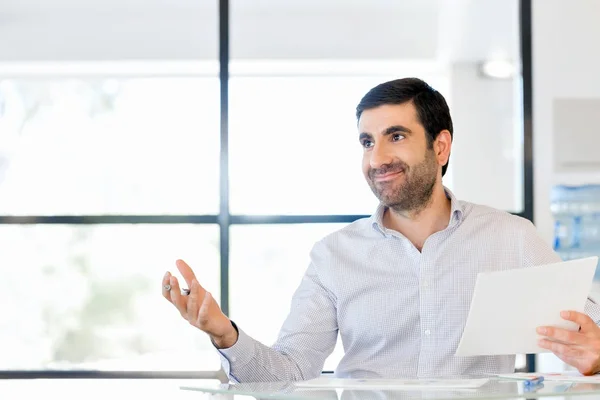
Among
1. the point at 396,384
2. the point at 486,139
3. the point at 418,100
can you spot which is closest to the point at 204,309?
the point at 396,384

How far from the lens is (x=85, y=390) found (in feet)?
12.8

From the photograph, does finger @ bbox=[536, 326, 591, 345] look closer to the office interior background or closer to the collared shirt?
the collared shirt

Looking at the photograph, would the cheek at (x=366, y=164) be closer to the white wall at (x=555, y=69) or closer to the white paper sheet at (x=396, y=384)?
the white paper sheet at (x=396, y=384)

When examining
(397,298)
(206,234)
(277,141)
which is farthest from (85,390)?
(397,298)

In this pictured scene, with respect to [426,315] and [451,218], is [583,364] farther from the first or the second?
[451,218]

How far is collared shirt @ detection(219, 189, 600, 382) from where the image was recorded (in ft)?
8.02

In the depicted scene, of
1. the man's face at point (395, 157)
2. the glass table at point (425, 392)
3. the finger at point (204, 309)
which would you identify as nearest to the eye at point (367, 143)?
the man's face at point (395, 157)

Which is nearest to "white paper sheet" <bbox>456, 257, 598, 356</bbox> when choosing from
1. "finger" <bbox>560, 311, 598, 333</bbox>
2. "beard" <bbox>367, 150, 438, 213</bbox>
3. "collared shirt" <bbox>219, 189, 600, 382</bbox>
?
"finger" <bbox>560, 311, 598, 333</bbox>

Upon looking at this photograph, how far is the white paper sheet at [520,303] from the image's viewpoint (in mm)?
1850

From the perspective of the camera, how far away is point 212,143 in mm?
3943

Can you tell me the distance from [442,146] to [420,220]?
0.87 feet

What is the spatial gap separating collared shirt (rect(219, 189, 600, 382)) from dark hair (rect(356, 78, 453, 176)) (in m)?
0.25

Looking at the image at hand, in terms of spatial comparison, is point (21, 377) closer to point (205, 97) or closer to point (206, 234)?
point (206, 234)

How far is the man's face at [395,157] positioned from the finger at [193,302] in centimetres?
79
